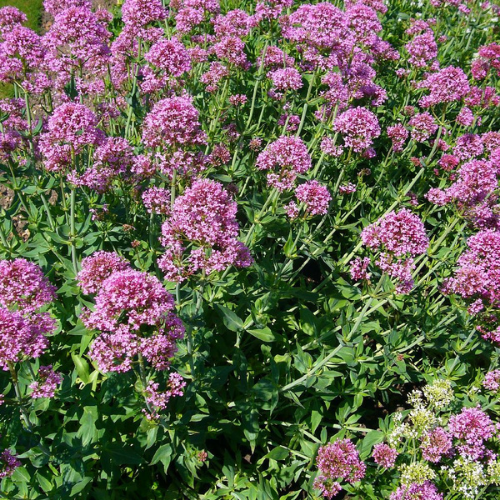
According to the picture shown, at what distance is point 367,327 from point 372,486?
1666 mm

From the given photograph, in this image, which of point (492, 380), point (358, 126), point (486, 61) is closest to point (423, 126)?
point (358, 126)

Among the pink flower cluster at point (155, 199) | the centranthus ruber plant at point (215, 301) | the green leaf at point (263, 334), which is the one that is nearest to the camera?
the centranthus ruber plant at point (215, 301)

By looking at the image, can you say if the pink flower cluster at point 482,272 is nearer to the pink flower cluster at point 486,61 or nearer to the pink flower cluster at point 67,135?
the pink flower cluster at point 67,135

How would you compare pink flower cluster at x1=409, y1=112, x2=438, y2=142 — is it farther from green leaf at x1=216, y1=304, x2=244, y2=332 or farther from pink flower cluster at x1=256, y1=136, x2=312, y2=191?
green leaf at x1=216, y1=304, x2=244, y2=332

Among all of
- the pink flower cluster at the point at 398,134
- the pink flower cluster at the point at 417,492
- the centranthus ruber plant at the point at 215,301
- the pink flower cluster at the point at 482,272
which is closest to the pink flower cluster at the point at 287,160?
the centranthus ruber plant at the point at 215,301

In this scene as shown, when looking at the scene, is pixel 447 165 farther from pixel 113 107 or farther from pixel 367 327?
pixel 113 107

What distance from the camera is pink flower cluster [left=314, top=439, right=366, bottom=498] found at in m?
4.31

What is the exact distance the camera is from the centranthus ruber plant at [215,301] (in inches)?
153

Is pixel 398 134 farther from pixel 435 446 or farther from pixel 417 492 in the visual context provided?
pixel 417 492

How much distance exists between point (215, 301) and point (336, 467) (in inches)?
82.4

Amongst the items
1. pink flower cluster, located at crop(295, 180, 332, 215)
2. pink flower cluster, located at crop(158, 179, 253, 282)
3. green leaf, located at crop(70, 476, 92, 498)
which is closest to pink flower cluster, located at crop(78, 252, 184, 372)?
pink flower cluster, located at crop(158, 179, 253, 282)

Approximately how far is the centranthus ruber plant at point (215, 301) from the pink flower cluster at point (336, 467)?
17 millimetres

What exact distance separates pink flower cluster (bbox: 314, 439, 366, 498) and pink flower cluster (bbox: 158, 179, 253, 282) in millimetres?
2024

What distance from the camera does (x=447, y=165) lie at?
273 inches
